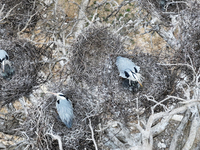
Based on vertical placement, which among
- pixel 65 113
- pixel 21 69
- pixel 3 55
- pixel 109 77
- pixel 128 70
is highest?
pixel 3 55

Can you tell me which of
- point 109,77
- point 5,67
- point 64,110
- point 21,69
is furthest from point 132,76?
point 5,67

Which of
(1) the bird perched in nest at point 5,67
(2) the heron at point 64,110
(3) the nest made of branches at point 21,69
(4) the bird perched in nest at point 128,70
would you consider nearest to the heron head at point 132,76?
(4) the bird perched in nest at point 128,70

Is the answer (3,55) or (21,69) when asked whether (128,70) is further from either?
(3,55)

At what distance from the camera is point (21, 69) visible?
675 centimetres

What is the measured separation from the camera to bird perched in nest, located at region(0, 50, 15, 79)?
6625 mm

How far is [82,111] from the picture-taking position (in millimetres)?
6000

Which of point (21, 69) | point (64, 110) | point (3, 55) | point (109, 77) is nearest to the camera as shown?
point (64, 110)

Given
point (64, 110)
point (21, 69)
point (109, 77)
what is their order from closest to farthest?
point (64, 110), point (109, 77), point (21, 69)

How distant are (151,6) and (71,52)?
75.8 inches

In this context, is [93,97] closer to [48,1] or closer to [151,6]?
[151,6]

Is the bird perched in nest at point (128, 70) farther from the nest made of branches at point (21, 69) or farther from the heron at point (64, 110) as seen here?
the nest made of branches at point (21, 69)

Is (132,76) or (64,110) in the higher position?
(132,76)

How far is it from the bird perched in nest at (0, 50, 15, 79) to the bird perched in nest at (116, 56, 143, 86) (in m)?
2.34

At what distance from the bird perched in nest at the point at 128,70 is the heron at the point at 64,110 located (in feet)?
4.10
